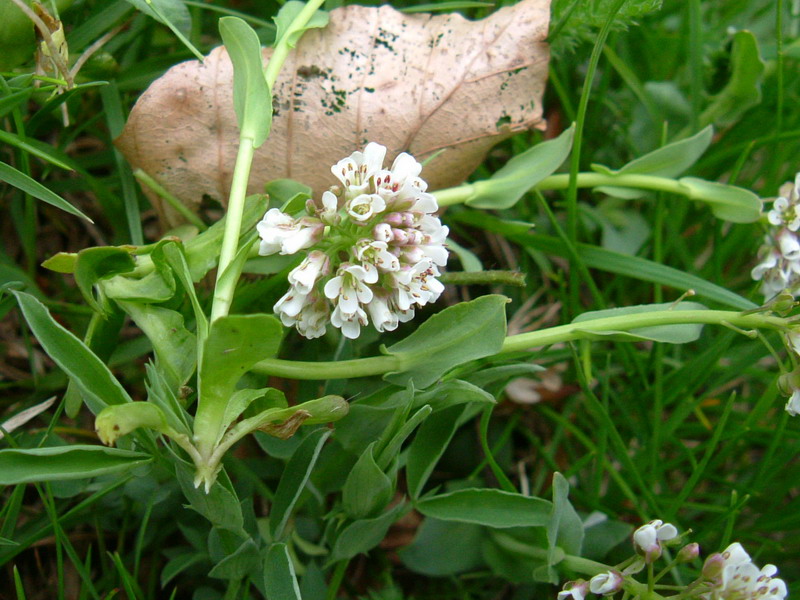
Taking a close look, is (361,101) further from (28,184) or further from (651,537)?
(651,537)

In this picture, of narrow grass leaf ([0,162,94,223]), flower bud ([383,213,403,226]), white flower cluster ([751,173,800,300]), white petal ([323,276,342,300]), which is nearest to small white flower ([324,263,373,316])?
white petal ([323,276,342,300])

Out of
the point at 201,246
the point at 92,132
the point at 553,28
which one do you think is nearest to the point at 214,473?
the point at 201,246

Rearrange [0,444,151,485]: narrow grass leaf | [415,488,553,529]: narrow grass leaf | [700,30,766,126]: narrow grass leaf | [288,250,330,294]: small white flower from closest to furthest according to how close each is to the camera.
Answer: [0,444,151,485]: narrow grass leaf, [288,250,330,294]: small white flower, [415,488,553,529]: narrow grass leaf, [700,30,766,126]: narrow grass leaf

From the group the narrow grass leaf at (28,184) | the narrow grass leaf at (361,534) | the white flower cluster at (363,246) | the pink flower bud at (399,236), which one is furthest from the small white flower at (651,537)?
the narrow grass leaf at (28,184)

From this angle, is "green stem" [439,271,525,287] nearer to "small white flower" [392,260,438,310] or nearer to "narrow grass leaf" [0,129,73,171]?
"small white flower" [392,260,438,310]

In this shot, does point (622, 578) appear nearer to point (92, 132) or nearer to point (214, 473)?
point (214, 473)

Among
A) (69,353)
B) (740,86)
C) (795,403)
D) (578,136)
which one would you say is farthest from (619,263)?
(69,353)
